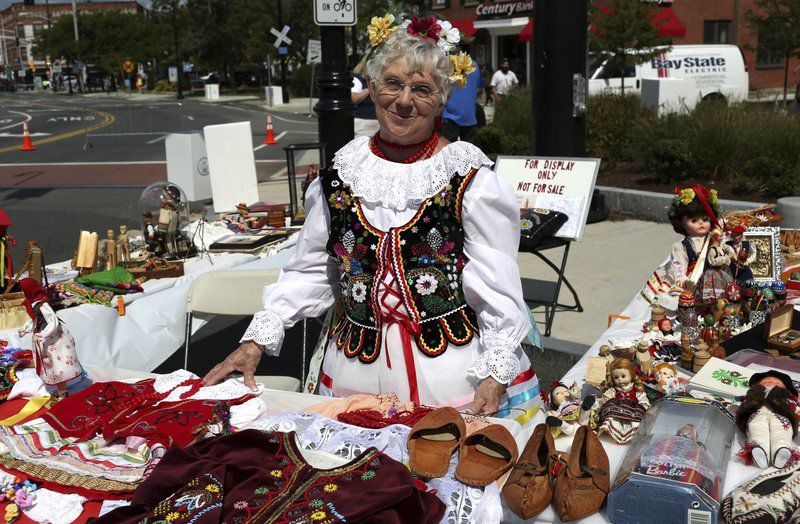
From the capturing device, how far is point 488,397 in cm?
264

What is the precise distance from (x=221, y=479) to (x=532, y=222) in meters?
4.07

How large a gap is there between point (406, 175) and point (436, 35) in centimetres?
50

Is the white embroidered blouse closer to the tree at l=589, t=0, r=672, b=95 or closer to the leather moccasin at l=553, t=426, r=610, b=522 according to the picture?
the leather moccasin at l=553, t=426, r=610, b=522

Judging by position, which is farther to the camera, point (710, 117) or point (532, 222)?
point (710, 117)

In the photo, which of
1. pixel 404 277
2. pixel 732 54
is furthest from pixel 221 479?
pixel 732 54

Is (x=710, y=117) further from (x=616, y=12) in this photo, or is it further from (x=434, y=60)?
(x=434, y=60)

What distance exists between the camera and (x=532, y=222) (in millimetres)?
5777

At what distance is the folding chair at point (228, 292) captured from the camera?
4.45m

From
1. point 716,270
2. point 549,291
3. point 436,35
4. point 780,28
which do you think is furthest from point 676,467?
point 780,28

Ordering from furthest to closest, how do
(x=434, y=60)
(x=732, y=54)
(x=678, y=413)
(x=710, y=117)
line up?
(x=732, y=54), (x=710, y=117), (x=434, y=60), (x=678, y=413)

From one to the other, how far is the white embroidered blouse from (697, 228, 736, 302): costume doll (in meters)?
1.65

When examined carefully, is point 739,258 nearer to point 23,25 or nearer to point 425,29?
point 425,29

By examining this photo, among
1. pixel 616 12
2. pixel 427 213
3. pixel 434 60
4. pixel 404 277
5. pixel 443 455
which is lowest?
pixel 443 455

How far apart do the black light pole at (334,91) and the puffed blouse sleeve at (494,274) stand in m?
5.40
